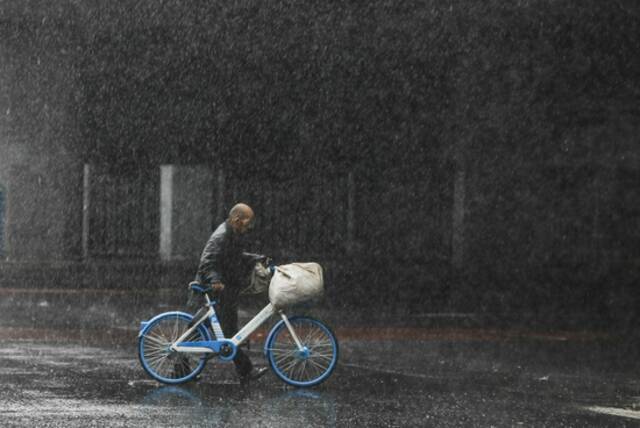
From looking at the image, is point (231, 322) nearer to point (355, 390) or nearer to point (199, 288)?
point (199, 288)

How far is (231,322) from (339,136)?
18.9 m

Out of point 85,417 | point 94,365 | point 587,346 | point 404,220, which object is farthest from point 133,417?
point 404,220

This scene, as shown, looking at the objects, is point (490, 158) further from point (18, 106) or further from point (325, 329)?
point (325, 329)

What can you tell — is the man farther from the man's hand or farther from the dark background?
the dark background

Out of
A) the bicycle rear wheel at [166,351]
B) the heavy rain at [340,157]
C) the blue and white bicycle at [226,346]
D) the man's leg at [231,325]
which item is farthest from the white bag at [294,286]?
the heavy rain at [340,157]

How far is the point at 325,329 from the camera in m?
9.52

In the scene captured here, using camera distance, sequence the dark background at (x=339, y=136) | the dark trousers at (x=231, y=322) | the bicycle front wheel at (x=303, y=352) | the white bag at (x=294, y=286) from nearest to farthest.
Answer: the white bag at (x=294, y=286) → the bicycle front wheel at (x=303, y=352) → the dark trousers at (x=231, y=322) → the dark background at (x=339, y=136)

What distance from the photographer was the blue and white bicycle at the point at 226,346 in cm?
949

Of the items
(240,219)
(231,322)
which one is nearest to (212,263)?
(240,219)

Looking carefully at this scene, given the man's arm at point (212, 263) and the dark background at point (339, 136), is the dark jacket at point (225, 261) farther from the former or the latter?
the dark background at point (339, 136)

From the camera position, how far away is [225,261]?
960 cm

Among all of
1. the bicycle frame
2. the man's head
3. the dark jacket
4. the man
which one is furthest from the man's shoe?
the man's head

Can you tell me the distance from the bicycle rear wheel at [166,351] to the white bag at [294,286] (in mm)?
748

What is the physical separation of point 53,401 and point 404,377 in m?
3.45
